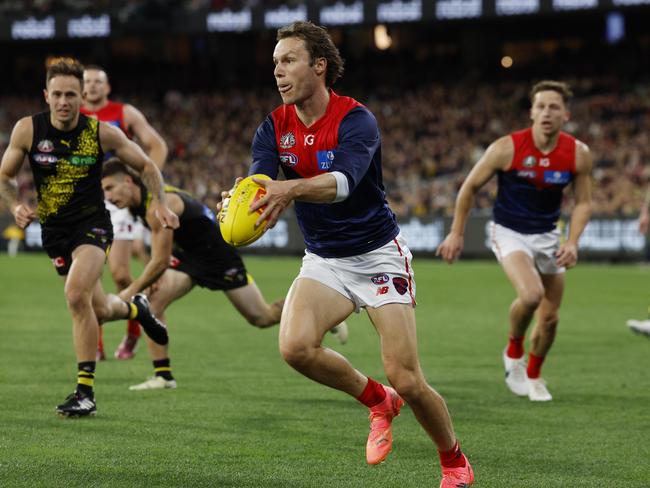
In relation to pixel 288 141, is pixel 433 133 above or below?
below

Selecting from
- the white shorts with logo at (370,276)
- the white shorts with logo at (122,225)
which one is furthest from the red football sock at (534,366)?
the white shorts with logo at (122,225)

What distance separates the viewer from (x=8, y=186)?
8164 millimetres

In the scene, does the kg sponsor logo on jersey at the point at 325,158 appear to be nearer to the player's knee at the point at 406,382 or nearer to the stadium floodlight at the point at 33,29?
the player's knee at the point at 406,382

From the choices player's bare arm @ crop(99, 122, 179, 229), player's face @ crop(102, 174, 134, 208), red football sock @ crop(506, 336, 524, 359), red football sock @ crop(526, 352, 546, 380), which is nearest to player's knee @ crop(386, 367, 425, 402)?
player's bare arm @ crop(99, 122, 179, 229)

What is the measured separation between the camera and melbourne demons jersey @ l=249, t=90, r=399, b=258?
5641mm

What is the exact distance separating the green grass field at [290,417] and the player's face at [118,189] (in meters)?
1.53

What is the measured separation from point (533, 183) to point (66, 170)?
380 centimetres

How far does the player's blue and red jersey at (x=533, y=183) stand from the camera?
30.5 ft

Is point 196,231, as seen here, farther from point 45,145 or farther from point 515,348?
point 515,348

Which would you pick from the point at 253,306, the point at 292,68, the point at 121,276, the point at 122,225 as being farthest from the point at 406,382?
the point at 122,225

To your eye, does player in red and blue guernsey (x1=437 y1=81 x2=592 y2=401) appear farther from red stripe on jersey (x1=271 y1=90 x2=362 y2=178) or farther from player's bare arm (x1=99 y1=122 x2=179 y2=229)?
red stripe on jersey (x1=271 y1=90 x2=362 y2=178)

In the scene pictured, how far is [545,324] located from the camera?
934 cm

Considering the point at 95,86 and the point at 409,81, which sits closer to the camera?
the point at 95,86

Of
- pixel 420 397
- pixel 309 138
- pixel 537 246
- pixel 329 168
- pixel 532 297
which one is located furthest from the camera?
pixel 537 246
